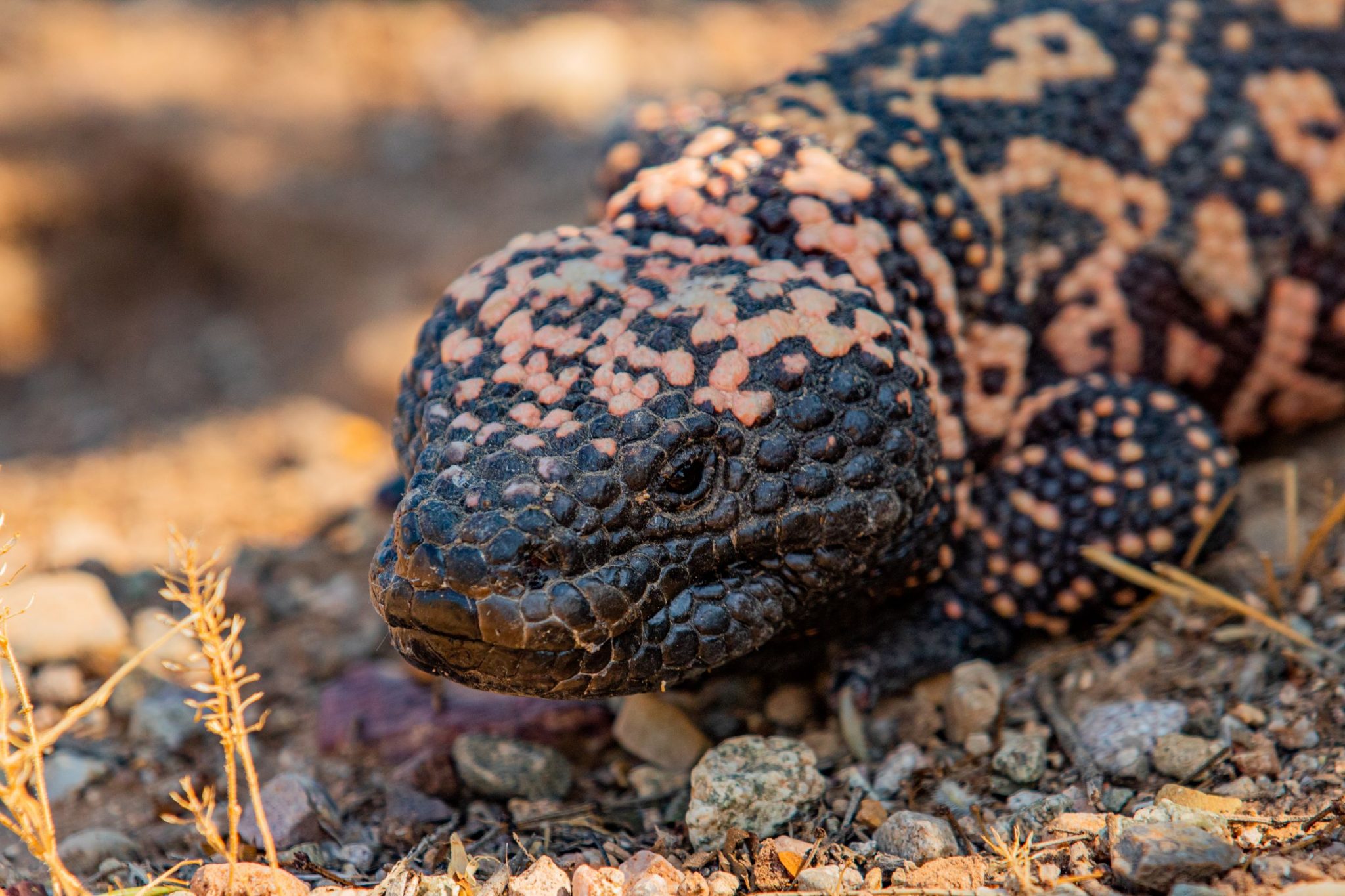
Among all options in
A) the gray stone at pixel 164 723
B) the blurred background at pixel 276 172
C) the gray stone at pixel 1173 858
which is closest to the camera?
the gray stone at pixel 1173 858

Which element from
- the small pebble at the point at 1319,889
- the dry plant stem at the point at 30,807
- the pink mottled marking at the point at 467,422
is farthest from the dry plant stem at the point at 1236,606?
the dry plant stem at the point at 30,807

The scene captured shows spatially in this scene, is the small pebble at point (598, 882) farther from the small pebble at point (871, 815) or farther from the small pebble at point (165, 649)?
the small pebble at point (165, 649)

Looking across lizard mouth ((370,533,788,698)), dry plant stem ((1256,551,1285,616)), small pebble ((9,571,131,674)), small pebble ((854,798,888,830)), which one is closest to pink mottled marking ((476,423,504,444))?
lizard mouth ((370,533,788,698))

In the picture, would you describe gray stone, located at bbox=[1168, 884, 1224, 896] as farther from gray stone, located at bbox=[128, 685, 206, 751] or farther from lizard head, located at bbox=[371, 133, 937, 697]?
gray stone, located at bbox=[128, 685, 206, 751]

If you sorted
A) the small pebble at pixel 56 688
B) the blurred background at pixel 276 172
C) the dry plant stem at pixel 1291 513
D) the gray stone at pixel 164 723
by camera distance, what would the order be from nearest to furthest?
1. the dry plant stem at pixel 1291 513
2. the gray stone at pixel 164 723
3. the small pebble at pixel 56 688
4. the blurred background at pixel 276 172

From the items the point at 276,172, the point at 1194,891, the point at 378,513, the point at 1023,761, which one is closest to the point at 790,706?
the point at 1023,761

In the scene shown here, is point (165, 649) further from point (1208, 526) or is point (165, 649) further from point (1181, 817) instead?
point (1208, 526)

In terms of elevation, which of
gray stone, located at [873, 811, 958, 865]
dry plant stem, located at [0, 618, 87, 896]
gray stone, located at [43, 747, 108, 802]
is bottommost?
gray stone, located at [43, 747, 108, 802]
